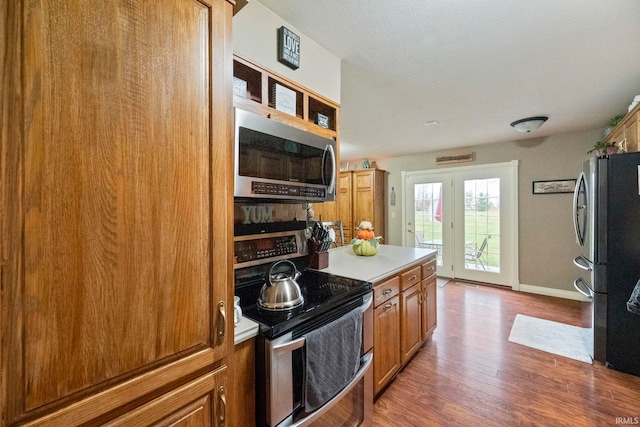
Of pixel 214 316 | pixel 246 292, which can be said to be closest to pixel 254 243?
pixel 246 292

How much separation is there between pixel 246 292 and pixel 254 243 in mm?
271

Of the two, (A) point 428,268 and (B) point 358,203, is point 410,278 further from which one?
(B) point 358,203

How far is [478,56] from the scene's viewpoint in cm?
187

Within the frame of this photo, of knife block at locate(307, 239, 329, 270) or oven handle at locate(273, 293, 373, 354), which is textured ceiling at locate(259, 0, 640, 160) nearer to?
knife block at locate(307, 239, 329, 270)

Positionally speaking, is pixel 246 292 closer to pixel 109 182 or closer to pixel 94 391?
pixel 94 391

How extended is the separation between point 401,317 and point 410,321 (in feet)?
0.61

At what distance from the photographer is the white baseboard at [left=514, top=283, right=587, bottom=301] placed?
373 centimetres

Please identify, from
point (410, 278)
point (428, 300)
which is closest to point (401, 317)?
point (410, 278)

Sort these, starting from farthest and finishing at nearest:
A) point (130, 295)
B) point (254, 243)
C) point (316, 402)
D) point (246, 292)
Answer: point (254, 243) → point (246, 292) → point (316, 402) → point (130, 295)

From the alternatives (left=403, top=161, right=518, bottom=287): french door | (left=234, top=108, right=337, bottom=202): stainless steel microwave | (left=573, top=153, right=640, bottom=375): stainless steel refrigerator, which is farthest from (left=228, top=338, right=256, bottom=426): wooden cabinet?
(left=403, top=161, right=518, bottom=287): french door

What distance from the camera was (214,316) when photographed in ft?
2.59

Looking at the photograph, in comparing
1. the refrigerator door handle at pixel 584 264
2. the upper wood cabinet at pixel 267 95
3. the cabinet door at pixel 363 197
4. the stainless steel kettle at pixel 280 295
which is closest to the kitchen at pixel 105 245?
the stainless steel kettle at pixel 280 295

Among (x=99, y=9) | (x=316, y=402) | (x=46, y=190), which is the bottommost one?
(x=316, y=402)

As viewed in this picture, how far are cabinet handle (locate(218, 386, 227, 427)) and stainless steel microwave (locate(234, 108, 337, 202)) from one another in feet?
2.27
